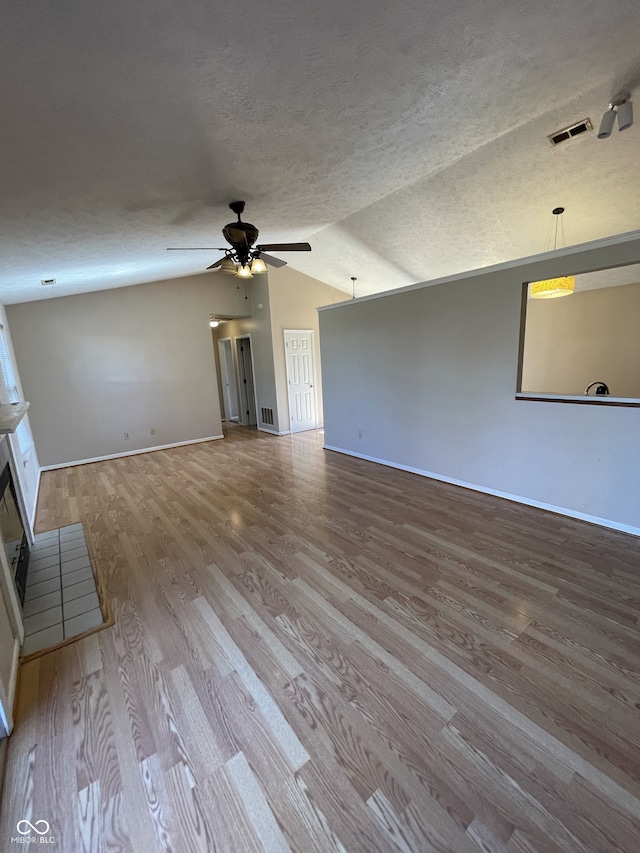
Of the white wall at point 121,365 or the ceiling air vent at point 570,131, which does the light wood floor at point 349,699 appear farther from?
the white wall at point 121,365

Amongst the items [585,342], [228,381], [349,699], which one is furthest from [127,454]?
[585,342]

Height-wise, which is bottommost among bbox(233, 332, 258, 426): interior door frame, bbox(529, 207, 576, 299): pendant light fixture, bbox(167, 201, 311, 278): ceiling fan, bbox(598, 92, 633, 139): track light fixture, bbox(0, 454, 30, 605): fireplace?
bbox(0, 454, 30, 605): fireplace

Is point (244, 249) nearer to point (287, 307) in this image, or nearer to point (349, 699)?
point (349, 699)

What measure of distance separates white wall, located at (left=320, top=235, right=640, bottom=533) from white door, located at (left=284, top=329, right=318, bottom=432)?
1840 mm

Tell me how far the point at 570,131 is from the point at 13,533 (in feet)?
16.9

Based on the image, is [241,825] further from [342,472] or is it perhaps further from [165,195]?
[342,472]

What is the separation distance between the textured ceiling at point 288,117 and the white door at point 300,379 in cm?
318

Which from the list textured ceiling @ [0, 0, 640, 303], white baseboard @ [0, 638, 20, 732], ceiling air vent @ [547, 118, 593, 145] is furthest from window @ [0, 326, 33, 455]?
ceiling air vent @ [547, 118, 593, 145]

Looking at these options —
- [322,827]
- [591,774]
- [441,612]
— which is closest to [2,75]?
[322,827]

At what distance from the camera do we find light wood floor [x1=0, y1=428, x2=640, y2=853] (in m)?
1.13

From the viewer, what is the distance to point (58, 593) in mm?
2420

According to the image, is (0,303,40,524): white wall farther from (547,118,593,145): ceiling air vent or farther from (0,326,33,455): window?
(547,118,593,145): ceiling air vent

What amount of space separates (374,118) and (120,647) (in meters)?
3.41

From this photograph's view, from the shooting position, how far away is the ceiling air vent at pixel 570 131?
269 cm
